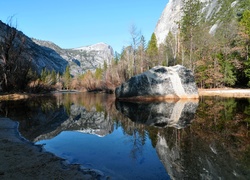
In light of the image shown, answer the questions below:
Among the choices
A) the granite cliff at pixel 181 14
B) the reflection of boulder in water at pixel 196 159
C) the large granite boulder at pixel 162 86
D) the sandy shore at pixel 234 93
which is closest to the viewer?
the reflection of boulder in water at pixel 196 159

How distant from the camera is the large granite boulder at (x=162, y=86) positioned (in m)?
22.1

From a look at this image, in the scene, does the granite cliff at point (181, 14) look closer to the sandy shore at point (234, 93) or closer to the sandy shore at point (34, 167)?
the sandy shore at point (234, 93)

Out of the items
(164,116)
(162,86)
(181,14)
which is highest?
(181,14)

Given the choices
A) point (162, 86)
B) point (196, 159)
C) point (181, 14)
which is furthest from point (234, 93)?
point (181, 14)

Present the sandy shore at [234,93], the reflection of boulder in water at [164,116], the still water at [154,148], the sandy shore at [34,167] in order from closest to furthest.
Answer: the sandy shore at [34,167] < the still water at [154,148] < the reflection of boulder in water at [164,116] < the sandy shore at [234,93]

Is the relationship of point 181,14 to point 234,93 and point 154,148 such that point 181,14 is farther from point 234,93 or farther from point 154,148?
point 154,148

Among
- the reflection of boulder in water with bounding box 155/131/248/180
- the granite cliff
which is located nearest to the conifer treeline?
the reflection of boulder in water with bounding box 155/131/248/180

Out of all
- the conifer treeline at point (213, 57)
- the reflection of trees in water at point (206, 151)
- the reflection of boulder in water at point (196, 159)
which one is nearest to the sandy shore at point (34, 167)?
the reflection of boulder in water at point (196, 159)

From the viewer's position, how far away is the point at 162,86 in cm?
2206

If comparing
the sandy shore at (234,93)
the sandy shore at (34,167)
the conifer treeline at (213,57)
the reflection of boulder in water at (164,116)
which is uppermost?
the conifer treeline at (213,57)

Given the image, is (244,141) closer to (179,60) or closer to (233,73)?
(233,73)

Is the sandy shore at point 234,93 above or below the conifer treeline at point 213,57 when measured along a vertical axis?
below

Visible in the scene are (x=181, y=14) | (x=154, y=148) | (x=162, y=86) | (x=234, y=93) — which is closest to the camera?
(x=154, y=148)

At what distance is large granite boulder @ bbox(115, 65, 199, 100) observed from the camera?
72.4 ft
